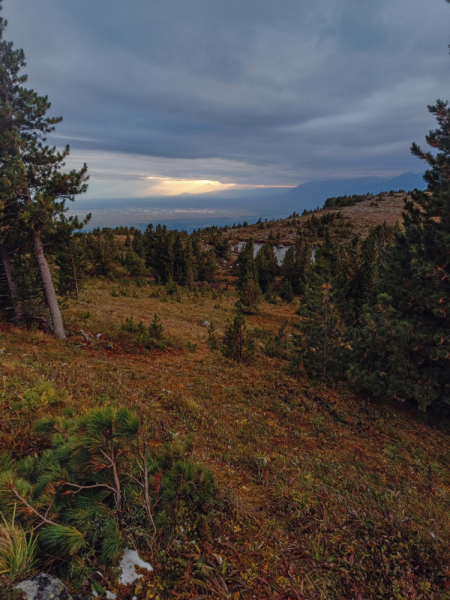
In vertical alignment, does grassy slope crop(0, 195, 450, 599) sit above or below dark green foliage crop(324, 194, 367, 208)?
below

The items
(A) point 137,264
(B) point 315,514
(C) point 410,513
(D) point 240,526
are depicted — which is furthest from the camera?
(A) point 137,264

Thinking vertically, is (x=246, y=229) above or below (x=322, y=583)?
above

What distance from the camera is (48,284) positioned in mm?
13820

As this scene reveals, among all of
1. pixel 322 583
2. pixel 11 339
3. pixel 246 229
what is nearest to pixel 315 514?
pixel 322 583

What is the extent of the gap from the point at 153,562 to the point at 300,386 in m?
9.82

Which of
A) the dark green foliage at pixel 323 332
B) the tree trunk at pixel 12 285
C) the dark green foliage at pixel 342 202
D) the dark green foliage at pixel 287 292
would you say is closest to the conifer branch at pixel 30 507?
the dark green foliage at pixel 323 332

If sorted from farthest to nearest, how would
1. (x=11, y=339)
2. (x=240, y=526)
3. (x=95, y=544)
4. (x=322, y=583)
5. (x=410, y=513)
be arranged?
(x=11, y=339), (x=410, y=513), (x=240, y=526), (x=322, y=583), (x=95, y=544)

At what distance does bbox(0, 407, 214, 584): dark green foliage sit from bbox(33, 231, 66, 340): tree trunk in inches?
499

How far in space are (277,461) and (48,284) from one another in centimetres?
1359

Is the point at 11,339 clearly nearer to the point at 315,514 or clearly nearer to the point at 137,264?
the point at 315,514

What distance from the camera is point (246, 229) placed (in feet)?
298

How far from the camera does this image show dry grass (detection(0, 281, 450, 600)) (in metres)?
2.95

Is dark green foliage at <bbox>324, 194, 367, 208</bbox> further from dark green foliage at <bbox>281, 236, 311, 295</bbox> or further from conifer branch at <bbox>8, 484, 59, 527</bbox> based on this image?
conifer branch at <bbox>8, 484, 59, 527</bbox>

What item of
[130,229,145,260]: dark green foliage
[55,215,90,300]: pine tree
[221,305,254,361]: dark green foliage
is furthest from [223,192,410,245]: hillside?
[221,305,254,361]: dark green foliage
